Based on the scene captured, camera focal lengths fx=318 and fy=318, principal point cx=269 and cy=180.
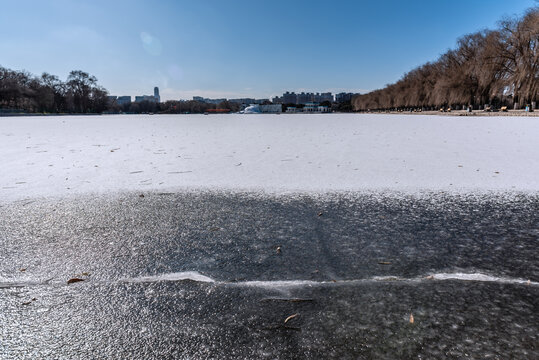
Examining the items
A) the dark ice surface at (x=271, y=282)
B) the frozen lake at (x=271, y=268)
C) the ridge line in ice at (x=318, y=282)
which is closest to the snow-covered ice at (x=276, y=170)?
the frozen lake at (x=271, y=268)

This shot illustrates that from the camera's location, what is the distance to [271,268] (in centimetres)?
214

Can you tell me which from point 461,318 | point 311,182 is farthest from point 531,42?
point 461,318

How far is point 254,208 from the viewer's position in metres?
3.52

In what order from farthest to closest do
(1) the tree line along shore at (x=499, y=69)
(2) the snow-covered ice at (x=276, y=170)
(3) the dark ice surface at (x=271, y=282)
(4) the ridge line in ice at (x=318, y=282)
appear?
1. (1) the tree line along shore at (x=499, y=69)
2. (2) the snow-covered ice at (x=276, y=170)
3. (4) the ridge line in ice at (x=318, y=282)
4. (3) the dark ice surface at (x=271, y=282)

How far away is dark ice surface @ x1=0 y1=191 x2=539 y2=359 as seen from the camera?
4.71 ft

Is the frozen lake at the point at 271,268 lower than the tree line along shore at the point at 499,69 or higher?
lower

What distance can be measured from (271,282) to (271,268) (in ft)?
0.62

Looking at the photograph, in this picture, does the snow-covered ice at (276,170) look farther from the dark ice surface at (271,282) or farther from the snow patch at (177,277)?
the snow patch at (177,277)

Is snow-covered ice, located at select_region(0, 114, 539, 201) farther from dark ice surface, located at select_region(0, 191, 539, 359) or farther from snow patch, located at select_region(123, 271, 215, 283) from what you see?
snow patch, located at select_region(123, 271, 215, 283)

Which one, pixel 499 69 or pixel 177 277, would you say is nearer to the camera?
pixel 177 277

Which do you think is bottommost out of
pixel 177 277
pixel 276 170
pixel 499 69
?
pixel 177 277

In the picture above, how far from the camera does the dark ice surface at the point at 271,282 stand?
4.71 feet

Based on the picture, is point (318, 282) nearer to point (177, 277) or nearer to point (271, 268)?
point (271, 268)

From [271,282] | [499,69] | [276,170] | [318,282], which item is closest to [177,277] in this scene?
[271,282]
